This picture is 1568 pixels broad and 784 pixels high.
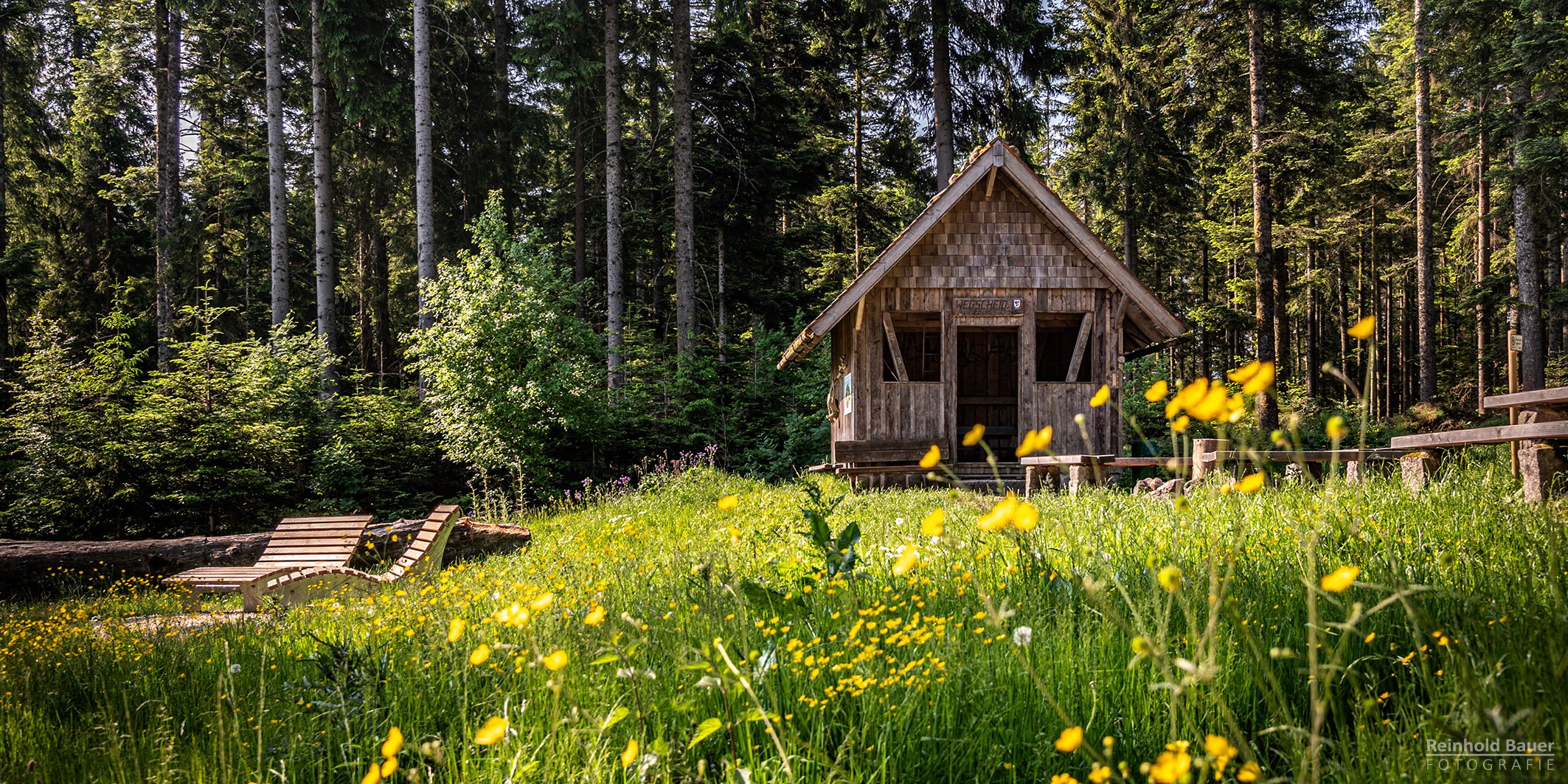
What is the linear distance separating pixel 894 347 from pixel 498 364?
21.9ft

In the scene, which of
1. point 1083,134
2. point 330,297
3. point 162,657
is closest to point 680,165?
point 330,297

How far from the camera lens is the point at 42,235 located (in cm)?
2286

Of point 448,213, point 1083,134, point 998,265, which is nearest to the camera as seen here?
point 998,265

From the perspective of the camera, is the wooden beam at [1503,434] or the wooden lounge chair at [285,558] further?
the wooden lounge chair at [285,558]

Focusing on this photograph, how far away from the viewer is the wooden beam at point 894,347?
1379 cm

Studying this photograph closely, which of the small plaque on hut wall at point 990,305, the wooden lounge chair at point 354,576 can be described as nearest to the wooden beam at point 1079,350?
the small plaque on hut wall at point 990,305

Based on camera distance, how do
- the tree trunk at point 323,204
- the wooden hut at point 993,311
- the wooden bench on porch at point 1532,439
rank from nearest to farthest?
the wooden bench on porch at point 1532,439
the wooden hut at point 993,311
the tree trunk at point 323,204

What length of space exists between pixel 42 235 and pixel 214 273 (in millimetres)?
8066

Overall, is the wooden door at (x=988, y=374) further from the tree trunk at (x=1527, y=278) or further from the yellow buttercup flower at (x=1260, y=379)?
the yellow buttercup flower at (x=1260, y=379)

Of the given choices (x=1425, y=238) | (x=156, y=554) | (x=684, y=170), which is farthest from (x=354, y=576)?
(x=1425, y=238)

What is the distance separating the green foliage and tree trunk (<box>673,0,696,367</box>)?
16.0 feet

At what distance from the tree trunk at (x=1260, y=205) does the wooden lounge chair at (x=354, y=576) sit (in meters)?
16.1

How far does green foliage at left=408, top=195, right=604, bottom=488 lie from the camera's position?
14453 millimetres

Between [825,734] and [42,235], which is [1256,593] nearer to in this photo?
[825,734]
